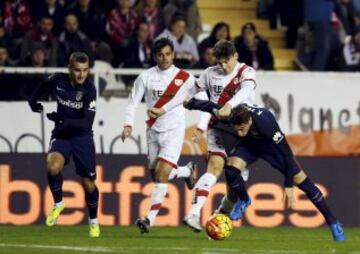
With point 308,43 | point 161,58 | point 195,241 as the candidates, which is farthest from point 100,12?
point 195,241

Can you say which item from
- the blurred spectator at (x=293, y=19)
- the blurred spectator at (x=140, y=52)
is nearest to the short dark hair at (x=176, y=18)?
the blurred spectator at (x=140, y=52)

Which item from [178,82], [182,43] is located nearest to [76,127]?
[178,82]

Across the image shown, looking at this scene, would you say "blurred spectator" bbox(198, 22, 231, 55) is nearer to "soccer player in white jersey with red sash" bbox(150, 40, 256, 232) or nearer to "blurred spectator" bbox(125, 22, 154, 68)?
"blurred spectator" bbox(125, 22, 154, 68)

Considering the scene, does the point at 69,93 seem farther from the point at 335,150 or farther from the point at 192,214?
the point at 335,150

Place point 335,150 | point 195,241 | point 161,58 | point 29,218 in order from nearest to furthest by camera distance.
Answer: point 195,241 → point 161,58 → point 29,218 → point 335,150

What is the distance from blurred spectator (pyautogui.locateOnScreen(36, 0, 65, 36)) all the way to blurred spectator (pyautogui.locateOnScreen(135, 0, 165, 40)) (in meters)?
1.29

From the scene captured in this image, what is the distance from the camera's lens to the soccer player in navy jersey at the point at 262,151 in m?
18.6

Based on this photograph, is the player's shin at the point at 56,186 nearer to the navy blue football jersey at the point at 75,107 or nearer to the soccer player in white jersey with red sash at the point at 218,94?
the navy blue football jersey at the point at 75,107

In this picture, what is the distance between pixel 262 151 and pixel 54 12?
26.4 feet

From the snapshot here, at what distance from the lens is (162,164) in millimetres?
20609

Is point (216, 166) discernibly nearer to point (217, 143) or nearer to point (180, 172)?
point (217, 143)

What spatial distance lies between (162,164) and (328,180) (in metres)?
4.06

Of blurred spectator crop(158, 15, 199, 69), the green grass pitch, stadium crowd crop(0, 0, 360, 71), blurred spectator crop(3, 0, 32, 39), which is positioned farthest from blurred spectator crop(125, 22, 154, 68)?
the green grass pitch

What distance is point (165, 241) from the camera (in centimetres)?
1902
